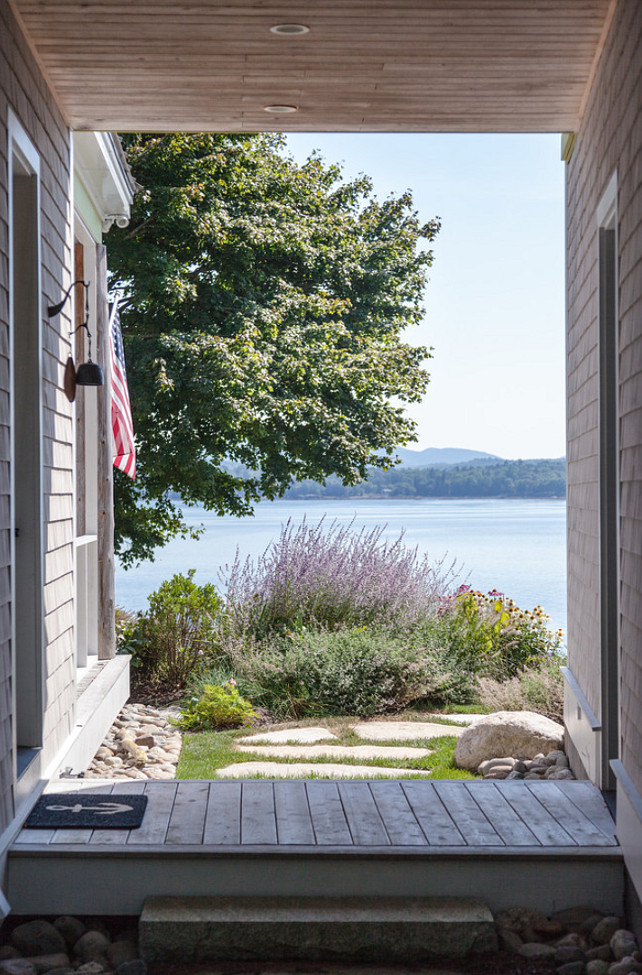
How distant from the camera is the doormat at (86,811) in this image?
123 inches

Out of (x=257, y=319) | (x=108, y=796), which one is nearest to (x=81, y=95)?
(x=108, y=796)

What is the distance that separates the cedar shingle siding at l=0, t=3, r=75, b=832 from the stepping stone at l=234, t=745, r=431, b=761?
49.7 inches

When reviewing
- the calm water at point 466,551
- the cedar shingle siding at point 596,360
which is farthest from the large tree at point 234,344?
the cedar shingle siding at point 596,360

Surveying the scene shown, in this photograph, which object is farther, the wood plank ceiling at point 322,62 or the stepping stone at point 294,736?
the stepping stone at point 294,736

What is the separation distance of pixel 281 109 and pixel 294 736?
3373 millimetres

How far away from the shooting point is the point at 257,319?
9.78 metres

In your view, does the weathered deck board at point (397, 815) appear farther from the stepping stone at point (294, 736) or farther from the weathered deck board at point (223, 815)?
the stepping stone at point (294, 736)

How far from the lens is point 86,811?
3256mm

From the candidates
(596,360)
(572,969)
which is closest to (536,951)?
(572,969)

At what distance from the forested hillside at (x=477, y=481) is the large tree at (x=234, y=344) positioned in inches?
622

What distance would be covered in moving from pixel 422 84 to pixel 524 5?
0.68m

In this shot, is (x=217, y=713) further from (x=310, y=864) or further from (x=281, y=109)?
(x=281, y=109)

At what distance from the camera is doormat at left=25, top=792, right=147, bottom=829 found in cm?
311

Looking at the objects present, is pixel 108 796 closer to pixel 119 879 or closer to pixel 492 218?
pixel 119 879
